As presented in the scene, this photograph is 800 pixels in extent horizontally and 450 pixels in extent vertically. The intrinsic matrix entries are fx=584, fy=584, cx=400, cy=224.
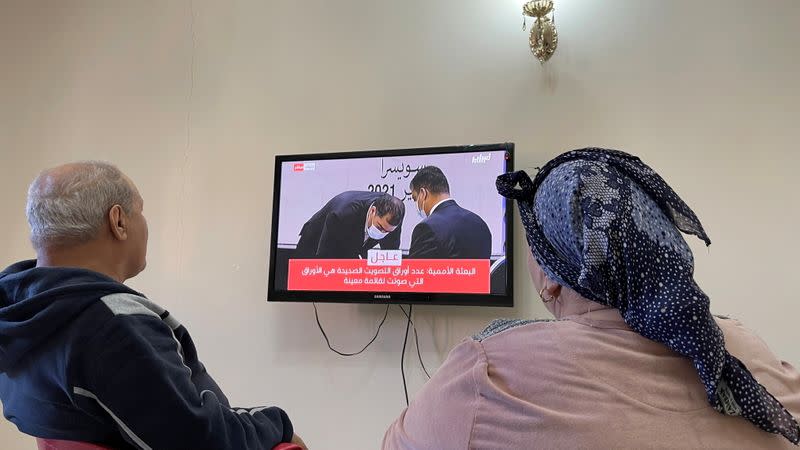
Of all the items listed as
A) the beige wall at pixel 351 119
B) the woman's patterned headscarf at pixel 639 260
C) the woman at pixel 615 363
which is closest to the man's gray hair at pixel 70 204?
the woman at pixel 615 363

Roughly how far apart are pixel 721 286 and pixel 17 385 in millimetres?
2093

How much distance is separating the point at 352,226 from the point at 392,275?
258mm

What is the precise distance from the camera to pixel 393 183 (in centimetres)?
229

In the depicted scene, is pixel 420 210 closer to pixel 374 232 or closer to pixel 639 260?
pixel 374 232

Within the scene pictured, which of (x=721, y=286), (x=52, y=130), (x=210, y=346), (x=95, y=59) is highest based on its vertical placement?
(x=95, y=59)

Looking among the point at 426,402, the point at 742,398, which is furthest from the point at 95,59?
the point at 742,398

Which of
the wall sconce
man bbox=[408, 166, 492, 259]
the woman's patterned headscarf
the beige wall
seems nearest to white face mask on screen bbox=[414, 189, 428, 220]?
man bbox=[408, 166, 492, 259]

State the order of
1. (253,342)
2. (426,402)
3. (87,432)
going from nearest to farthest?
(426,402), (87,432), (253,342)

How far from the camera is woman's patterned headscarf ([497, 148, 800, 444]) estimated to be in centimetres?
79

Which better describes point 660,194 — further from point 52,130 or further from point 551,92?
point 52,130

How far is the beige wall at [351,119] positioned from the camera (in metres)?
2.08

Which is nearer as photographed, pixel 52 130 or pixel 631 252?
pixel 631 252

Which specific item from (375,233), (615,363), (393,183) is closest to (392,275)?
(375,233)

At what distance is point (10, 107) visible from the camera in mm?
3109
